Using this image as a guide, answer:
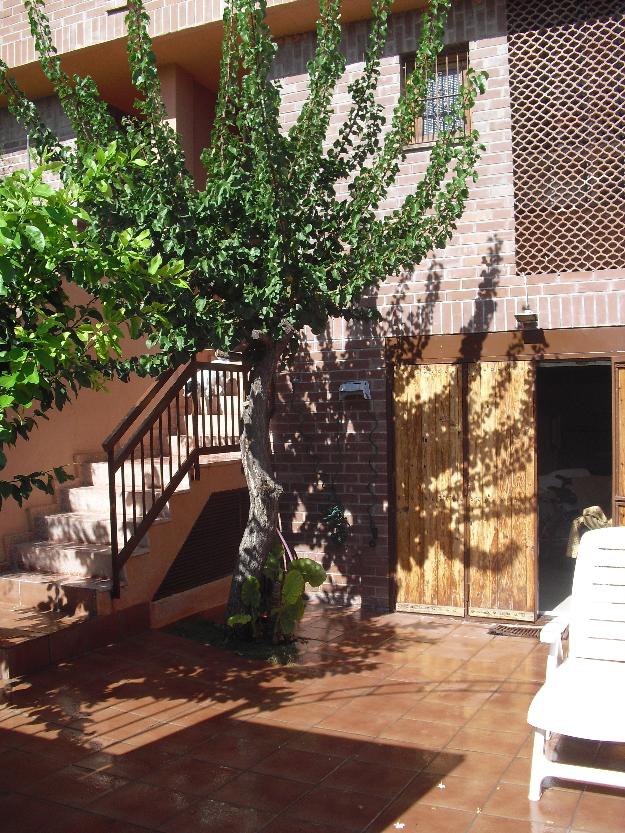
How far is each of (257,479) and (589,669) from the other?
2.78 m

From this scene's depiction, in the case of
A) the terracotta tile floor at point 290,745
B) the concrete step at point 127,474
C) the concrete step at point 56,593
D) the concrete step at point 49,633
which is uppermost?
the concrete step at point 127,474

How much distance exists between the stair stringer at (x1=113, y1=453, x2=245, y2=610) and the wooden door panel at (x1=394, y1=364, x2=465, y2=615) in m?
1.53

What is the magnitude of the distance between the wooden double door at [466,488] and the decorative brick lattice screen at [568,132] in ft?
3.53

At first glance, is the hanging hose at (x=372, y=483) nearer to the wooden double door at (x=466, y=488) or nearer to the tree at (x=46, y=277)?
the wooden double door at (x=466, y=488)

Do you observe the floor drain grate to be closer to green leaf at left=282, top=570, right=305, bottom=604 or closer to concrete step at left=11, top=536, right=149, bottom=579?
green leaf at left=282, top=570, right=305, bottom=604

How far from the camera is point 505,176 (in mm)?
7000

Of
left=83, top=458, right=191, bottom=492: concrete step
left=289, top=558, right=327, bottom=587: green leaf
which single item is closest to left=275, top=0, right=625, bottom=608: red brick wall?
left=83, top=458, right=191, bottom=492: concrete step

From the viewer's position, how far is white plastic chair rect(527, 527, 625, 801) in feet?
12.1

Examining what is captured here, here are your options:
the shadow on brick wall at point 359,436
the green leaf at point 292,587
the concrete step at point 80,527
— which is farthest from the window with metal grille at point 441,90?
the concrete step at point 80,527

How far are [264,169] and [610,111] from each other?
3.10 m

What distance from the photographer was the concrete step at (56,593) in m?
6.11

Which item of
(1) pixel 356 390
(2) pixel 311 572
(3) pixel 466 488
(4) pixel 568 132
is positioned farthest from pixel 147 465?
(4) pixel 568 132

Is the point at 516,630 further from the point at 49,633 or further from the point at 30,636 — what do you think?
the point at 30,636

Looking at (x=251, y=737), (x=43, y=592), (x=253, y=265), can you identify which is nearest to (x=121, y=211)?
(x=253, y=265)
